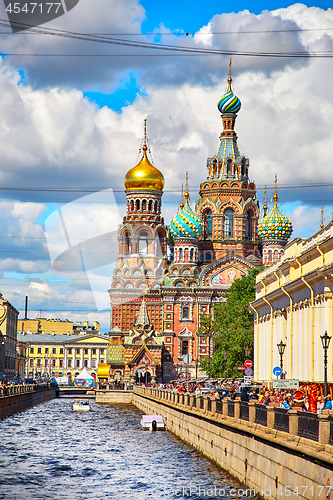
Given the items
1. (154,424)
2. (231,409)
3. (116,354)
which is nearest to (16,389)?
(154,424)

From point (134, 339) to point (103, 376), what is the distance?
7.55 metres

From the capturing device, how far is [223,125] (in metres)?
94.2

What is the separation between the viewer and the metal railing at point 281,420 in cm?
1767

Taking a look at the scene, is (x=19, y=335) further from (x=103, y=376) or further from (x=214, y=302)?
(x=214, y=302)

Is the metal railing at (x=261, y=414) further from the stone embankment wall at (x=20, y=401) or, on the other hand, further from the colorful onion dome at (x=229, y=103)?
the colorful onion dome at (x=229, y=103)

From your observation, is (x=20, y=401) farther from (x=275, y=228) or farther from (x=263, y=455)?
(x=263, y=455)

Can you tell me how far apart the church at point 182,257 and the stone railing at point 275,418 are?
54099 mm

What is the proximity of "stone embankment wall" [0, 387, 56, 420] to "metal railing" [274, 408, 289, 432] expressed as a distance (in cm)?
3170

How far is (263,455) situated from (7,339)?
77528 mm

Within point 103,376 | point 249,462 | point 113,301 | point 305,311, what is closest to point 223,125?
point 113,301

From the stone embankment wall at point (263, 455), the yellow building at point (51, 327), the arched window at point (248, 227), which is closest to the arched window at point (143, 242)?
the arched window at point (248, 227)

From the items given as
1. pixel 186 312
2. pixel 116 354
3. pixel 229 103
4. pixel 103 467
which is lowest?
pixel 103 467

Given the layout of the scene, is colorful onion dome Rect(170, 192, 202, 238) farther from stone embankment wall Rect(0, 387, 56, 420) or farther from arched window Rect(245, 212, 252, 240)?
stone embankment wall Rect(0, 387, 56, 420)

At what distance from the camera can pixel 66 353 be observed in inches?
5586
